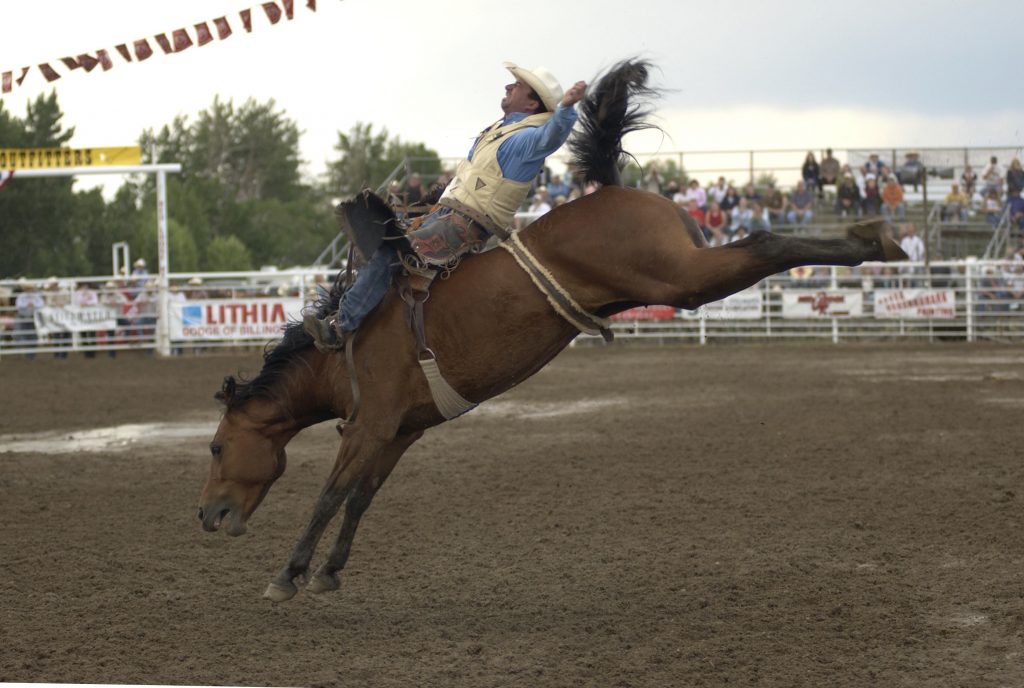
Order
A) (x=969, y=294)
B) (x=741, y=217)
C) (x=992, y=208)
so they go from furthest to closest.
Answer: (x=992, y=208) → (x=741, y=217) → (x=969, y=294)

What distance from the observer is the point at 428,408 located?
5.14m

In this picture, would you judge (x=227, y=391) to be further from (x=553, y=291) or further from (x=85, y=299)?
(x=85, y=299)

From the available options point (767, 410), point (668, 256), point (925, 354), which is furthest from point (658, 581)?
point (925, 354)

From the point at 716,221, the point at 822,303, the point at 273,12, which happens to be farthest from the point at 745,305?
the point at 273,12

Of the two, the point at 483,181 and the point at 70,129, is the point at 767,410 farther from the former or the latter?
the point at 70,129

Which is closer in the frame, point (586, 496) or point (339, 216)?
point (339, 216)

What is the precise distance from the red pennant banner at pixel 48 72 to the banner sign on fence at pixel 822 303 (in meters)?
16.3

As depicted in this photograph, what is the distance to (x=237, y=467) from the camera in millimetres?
5266

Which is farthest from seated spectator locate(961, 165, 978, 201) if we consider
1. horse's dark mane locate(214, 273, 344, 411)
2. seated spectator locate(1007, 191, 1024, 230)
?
horse's dark mane locate(214, 273, 344, 411)

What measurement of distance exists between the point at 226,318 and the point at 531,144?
1702 centimetres

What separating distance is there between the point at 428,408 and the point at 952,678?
2357mm

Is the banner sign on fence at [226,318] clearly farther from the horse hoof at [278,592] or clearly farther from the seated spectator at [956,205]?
the horse hoof at [278,592]

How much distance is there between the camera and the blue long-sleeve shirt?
15.3 ft

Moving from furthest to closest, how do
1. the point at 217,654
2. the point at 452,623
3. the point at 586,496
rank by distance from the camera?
1. the point at 586,496
2. the point at 452,623
3. the point at 217,654
